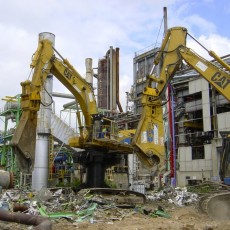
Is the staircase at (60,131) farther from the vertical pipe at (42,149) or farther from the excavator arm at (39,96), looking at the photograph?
the excavator arm at (39,96)

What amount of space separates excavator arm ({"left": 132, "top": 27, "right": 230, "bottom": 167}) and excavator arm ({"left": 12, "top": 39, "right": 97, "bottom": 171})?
11.5ft

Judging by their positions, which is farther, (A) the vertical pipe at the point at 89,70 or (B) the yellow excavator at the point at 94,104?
(A) the vertical pipe at the point at 89,70

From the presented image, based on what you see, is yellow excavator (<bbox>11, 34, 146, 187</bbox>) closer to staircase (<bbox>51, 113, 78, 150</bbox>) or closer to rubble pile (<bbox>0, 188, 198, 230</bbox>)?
rubble pile (<bbox>0, 188, 198, 230</bbox>)

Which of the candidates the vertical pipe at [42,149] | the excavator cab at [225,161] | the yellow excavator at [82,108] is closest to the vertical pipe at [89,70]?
the vertical pipe at [42,149]

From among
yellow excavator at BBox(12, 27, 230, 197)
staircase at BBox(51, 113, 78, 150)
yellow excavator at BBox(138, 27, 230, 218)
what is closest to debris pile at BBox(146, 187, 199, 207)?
yellow excavator at BBox(138, 27, 230, 218)

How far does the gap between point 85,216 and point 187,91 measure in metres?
27.8

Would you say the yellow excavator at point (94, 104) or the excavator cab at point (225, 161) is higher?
the yellow excavator at point (94, 104)

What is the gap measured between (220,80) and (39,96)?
23.4 feet

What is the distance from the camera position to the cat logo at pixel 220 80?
1459 centimetres

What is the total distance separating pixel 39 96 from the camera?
14.8 metres

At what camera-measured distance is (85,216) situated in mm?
11227

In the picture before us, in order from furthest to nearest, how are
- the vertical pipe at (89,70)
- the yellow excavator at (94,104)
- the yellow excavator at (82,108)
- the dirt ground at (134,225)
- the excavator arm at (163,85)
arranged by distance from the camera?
1. the vertical pipe at (89,70)
2. the yellow excavator at (82,108)
3. the excavator arm at (163,85)
4. the yellow excavator at (94,104)
5. the dirt ground at (134,225)

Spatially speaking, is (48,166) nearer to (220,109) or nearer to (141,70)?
(220,109)

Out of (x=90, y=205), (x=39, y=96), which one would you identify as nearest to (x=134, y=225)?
(x=90, y=205)
